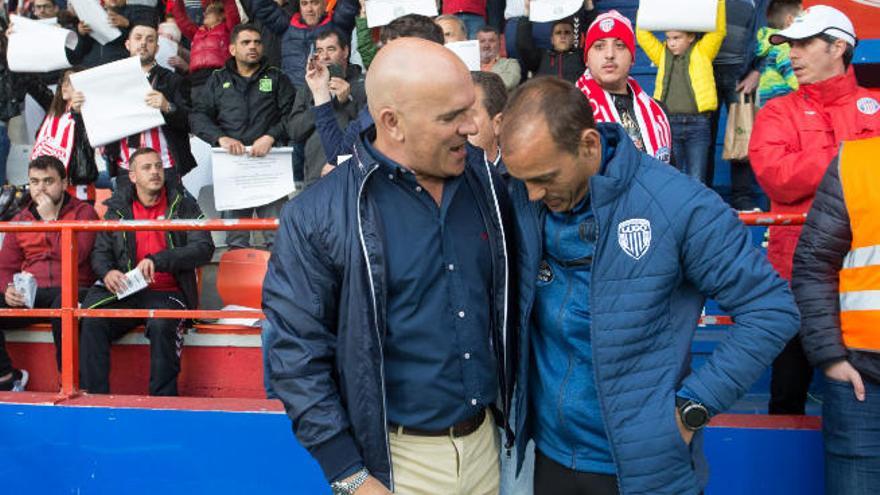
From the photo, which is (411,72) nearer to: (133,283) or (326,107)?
(326,107)

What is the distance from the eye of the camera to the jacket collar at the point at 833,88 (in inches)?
155

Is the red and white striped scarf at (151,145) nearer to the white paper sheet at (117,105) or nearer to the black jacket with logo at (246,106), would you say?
the white paper sheet at (117,105)

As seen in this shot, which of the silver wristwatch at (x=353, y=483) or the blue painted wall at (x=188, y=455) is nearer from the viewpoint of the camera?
the silver wristwatch at (x=353, y=483)

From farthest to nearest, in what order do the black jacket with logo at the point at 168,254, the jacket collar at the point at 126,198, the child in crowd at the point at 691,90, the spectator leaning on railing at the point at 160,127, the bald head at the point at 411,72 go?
1. the spectator leaning on railing at the point at 160,127
2. the child in crowd at the point at 691,90
3. the jacket collar at the point at 126,198
4. the black jacket with logo at the point at 168,254
5. the bald head at the point at 411,72

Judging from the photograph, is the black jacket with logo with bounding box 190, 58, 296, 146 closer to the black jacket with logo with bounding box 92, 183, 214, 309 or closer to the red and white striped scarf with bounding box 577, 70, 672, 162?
the black jacket with logo with bounding box 92, 183, 214, 309

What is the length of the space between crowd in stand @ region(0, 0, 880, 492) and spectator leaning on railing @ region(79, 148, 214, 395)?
0.01 metres

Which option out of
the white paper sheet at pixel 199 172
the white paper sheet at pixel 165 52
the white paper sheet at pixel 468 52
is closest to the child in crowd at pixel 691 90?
the white paper sheet at pixel 468 52

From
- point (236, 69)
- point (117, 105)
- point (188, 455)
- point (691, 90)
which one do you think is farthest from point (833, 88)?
point (117, 105)

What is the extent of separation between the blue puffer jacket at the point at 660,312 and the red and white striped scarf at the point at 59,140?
20.6 feet

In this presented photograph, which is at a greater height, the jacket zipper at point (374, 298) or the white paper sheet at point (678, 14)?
the white paper sheet at point (678, 14)

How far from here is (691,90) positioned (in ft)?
21.1

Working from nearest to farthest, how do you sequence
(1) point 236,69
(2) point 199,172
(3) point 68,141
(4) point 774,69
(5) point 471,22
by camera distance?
(4) point 774,69, (1) point 236,69, (3) point 68,141, (5) point 471,22, (2) point 199,172

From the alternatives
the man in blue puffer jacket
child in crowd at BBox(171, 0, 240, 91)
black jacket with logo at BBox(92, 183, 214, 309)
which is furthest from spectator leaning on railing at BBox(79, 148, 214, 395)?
the man in blue puffer jacket

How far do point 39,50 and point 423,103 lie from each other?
6.99 m
